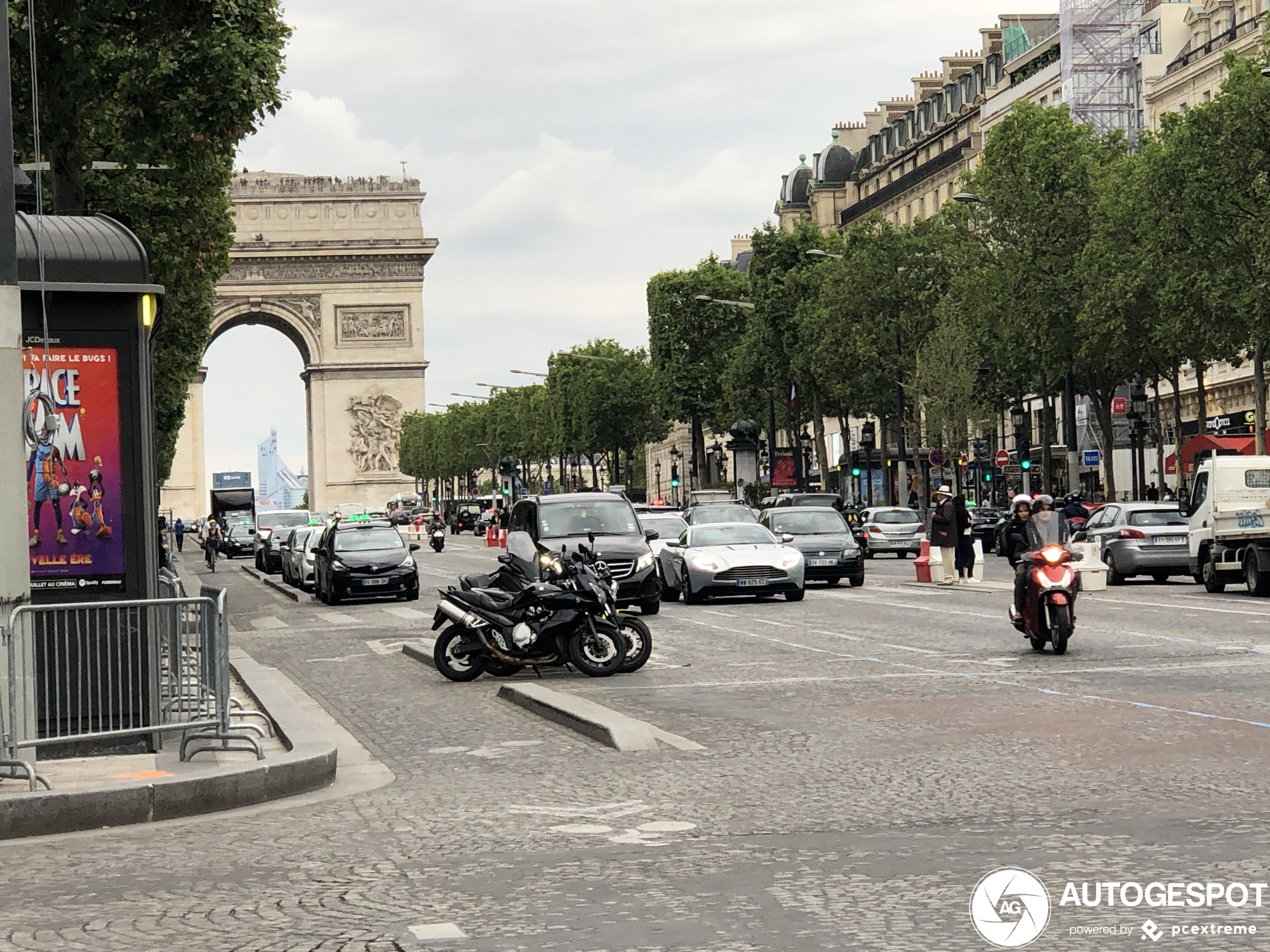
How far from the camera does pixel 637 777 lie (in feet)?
35.3

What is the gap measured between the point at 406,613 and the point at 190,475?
9443cm

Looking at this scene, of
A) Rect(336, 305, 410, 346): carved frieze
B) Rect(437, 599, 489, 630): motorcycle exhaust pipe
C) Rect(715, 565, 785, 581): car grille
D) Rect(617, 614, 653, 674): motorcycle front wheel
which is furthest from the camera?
Rect(336, 305, 410, 346): carved frieze

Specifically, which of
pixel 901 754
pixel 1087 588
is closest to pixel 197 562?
pixel 1087 588

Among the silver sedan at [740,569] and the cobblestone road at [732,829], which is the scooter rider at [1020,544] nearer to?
the cobblestone road at [732,829]

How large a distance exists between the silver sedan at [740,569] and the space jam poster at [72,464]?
18.5 m

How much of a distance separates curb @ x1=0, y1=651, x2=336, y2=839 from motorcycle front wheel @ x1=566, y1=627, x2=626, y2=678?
19.4ft

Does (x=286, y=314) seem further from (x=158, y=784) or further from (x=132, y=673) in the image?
(x=158, y=784)

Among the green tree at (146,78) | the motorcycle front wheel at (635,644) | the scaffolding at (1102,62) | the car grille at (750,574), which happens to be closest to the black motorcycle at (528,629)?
the motorcycle front wheel at (635,644)

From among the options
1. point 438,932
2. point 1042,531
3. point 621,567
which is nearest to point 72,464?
point 438,932

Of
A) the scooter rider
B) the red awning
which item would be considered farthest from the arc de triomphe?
the scooter rider

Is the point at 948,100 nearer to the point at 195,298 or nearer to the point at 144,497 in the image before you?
the point at 195,298

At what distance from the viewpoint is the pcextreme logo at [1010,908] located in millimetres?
6539

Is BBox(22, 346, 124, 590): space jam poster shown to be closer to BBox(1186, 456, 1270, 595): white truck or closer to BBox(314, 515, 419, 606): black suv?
BBox(1186, 456, 1270, 595): white truck

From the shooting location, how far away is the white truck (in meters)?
28.8
